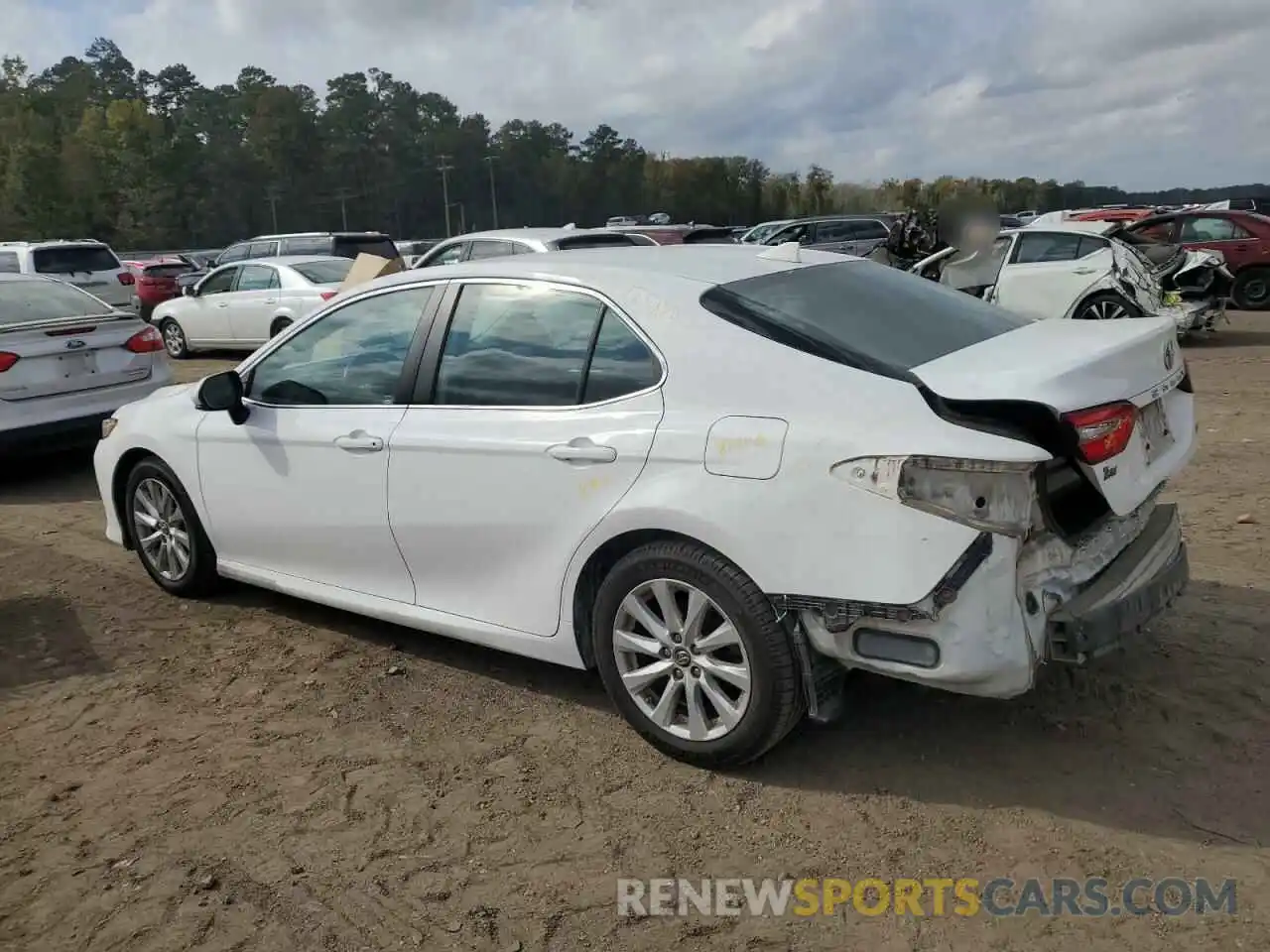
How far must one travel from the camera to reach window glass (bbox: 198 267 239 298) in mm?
14844

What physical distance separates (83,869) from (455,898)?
1.14 metres

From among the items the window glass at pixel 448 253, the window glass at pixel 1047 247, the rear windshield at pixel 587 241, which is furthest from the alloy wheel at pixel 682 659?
the window glass at pixel 1047 247

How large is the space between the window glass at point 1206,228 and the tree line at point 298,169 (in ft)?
A: 122

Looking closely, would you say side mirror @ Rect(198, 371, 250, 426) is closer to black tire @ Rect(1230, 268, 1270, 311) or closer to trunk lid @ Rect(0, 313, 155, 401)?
trunk lid @ Rect(0, 313, 155, 401)

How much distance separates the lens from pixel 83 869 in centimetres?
310

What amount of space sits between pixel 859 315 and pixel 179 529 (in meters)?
3.46

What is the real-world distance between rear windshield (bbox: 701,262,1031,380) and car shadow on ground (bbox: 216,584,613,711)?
157 cm

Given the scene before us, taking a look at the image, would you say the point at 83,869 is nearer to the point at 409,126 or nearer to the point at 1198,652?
the point at 1198,652

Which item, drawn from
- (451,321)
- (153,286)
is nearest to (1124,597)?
(451,321)

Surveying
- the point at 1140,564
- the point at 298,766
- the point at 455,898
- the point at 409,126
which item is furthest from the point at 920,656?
the point at 409,126

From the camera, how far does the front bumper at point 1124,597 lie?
9.95 feet

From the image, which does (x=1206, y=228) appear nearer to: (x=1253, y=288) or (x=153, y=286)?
(x=1253, y=288)

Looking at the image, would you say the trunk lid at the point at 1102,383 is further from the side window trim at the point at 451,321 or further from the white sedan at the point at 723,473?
the side window trim at the point at 451,321

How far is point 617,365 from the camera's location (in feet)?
11.7
